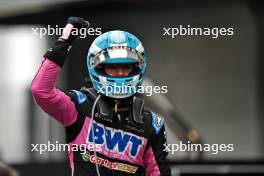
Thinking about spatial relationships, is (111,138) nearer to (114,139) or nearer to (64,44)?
(114,139)

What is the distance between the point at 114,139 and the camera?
143 inches

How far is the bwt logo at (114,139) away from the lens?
361 cm

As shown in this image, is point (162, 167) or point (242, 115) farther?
point (242, 115)

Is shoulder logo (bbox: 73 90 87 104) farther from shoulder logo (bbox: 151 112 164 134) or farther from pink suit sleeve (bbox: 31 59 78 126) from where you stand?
shoulder logo (bbox: 151 112 164 134)

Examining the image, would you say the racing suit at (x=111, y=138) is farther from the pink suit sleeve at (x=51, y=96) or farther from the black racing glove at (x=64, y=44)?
the black racing glove at (x=64, y=44)

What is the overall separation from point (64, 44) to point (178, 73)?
3508 mm

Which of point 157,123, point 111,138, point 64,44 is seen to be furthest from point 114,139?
point 64,44

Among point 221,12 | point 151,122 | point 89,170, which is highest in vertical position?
point 221,12

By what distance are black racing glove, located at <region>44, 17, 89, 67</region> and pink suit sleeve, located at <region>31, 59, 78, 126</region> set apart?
3cm

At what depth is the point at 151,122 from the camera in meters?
3.71

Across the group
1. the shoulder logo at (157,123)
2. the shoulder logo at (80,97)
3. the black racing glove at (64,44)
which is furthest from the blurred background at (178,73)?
the black racing glove at (64,44)

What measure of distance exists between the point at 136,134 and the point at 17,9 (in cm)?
349

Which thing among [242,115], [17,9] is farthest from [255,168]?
[17,9]

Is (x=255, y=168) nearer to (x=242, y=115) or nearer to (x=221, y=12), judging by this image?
(x=242, y=115)
